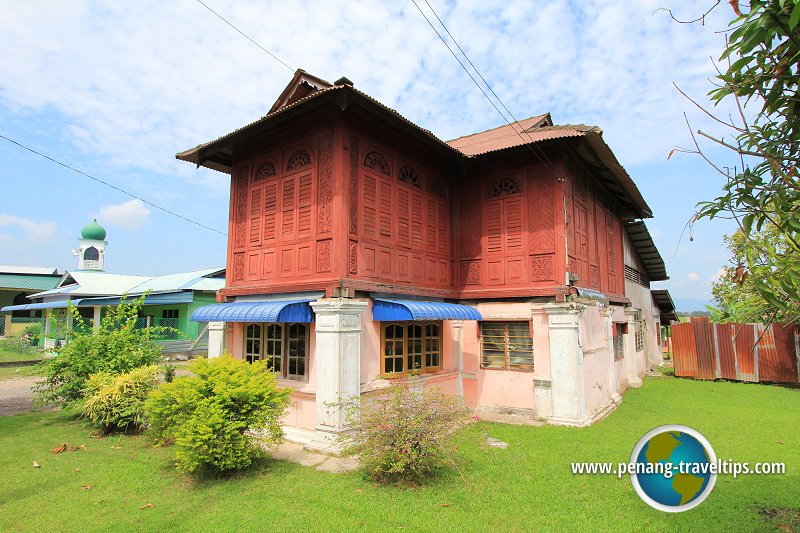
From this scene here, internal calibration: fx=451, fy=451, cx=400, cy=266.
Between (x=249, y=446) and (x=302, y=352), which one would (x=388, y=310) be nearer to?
(x=302, y=352)

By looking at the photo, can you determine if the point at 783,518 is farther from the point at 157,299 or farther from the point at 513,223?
the point at 157,299

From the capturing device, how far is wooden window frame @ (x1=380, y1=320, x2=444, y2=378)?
27.4 feet

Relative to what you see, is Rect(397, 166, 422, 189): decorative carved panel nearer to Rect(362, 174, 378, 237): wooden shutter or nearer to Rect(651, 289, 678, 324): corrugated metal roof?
Rect(362, 174, 378, 237): wooden shutter

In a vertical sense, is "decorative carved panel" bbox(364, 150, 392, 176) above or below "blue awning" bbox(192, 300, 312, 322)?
above

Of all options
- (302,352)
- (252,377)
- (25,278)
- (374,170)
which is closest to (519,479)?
(252,377)

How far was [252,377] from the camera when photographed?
6.18 m

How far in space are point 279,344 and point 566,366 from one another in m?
5.62

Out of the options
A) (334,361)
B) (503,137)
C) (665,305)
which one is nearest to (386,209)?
(334,361)

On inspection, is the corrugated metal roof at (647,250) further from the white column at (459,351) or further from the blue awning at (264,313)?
the blue awning at (264,313)

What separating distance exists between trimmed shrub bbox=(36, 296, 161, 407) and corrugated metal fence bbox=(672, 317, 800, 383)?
16640mm

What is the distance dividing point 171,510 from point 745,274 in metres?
5.83

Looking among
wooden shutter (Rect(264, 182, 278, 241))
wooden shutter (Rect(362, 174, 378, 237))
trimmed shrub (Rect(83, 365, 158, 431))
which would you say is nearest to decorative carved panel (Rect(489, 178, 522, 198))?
wooden shutter (Rect(362, 174, 378, 237))

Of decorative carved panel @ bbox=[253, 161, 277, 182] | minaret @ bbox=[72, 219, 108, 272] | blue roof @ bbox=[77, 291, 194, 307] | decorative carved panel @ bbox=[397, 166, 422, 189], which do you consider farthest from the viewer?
minaret @ bbox=[72, 219, 108, 272]

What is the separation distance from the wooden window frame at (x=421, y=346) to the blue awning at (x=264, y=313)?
5.04 feet
